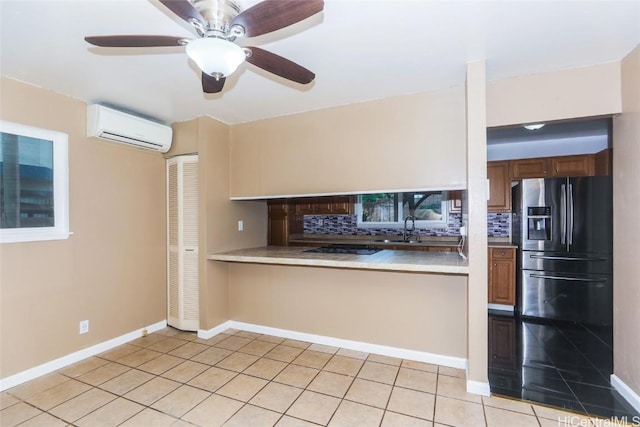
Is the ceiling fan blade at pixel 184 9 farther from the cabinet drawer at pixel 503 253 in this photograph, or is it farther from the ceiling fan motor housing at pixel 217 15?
the cabinet drawer at pixel 503 253

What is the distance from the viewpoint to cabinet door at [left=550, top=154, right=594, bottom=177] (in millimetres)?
3959

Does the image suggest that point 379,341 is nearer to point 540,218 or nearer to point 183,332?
point 183,332

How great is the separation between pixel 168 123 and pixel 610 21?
3.75 metres

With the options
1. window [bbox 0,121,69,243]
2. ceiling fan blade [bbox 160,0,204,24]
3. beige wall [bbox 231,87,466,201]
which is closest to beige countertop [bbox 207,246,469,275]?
beige wall [bbox 231,87,466,201]

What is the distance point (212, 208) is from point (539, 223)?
3.94 meters

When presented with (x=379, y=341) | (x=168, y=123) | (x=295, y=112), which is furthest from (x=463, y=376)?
(x=168, y=123)

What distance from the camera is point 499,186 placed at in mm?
4328

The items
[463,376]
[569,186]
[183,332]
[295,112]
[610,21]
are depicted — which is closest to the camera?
[610,21]

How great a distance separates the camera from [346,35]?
5.88 feet

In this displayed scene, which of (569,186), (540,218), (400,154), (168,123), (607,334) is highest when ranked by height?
(168,123)

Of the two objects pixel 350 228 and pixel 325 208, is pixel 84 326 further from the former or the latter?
pixel 350 228

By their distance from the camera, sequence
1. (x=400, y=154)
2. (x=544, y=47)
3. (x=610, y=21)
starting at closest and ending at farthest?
1. (x=610, y=21)
2. (x=544, y=47)
3. (x=400, y=154)

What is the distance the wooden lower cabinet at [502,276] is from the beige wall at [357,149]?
7.12 ft

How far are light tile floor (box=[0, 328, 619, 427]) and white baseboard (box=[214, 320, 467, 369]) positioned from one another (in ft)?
0.20
